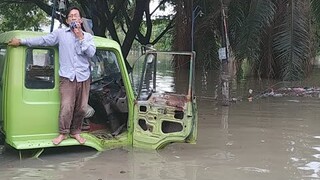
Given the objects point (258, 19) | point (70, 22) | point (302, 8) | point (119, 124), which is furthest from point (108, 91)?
point (302, 8)

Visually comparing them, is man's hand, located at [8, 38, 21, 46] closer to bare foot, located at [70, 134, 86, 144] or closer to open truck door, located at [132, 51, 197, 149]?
bare foot, located at [70, 134, 86, 144]

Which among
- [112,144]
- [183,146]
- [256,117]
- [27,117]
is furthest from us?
[256,117]

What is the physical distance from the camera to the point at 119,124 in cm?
700

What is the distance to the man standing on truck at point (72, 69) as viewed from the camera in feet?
20.4

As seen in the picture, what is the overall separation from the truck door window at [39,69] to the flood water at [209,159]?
0.95m

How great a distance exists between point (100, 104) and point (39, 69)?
1075mm

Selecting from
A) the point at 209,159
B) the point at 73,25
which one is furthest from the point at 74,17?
the point at 209,159

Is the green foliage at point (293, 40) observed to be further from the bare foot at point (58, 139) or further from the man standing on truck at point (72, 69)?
the bare foot at point (58, 139)

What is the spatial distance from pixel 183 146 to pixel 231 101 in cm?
488

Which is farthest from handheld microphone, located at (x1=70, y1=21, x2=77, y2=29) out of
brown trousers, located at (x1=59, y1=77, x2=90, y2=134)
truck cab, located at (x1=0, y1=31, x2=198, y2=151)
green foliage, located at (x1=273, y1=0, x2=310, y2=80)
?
green foliage, located at (x1=273, y1=0, x2=310, y2=80)

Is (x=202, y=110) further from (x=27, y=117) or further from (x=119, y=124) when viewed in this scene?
(x=27, y=117)

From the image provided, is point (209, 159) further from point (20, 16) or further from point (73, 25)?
point (20, 16)

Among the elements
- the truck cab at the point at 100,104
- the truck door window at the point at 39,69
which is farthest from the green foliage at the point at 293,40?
the truck door window at the point at 39,69

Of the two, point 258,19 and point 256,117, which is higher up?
point 258,19
